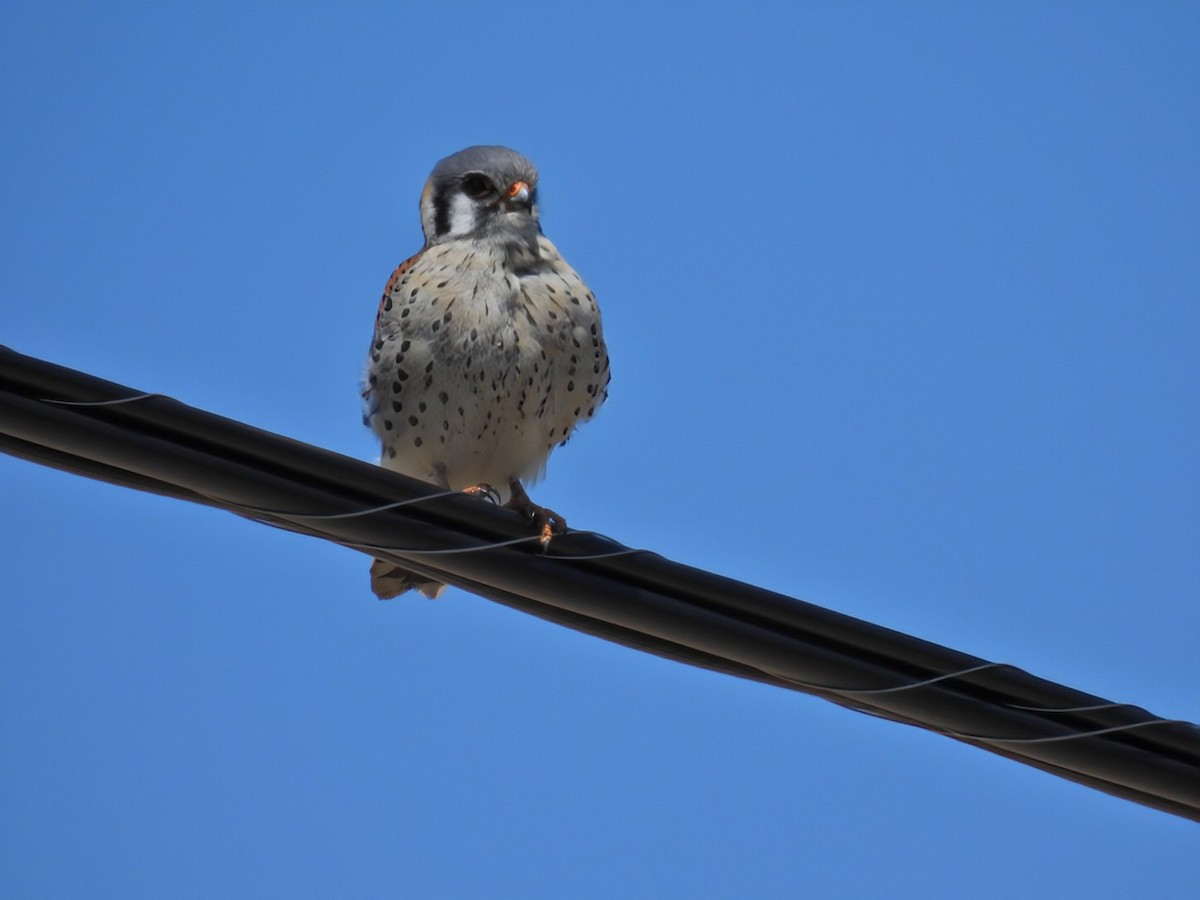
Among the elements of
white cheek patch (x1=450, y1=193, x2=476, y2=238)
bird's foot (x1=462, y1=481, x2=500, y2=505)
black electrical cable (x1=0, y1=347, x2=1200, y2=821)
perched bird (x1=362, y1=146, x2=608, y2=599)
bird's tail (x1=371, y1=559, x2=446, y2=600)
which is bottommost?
black electrical cable (x1=0, y1=347, x2=1200, y2=821)

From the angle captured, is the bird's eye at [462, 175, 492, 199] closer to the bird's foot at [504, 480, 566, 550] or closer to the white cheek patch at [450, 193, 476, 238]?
the white cheek patch at [450, 193, 476, 238]

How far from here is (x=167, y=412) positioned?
13.0 feet

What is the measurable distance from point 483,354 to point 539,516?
63.8 inches

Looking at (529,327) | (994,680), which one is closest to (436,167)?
(529,327)

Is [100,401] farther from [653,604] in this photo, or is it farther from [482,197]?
[482,197]

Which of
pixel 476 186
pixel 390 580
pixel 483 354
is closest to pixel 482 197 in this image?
pixel 476 186

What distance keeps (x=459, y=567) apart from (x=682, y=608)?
568mm

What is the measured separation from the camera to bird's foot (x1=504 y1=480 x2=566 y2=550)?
4156mm

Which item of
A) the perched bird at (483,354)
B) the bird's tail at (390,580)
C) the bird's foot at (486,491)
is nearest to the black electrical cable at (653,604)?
the perched bird at (483,354)

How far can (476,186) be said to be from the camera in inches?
285

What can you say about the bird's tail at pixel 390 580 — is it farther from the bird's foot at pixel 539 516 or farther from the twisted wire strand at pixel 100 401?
the twisted wire strand at pixel 100 401

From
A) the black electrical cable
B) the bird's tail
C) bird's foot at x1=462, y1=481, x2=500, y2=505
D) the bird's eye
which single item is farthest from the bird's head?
the black electrical cable

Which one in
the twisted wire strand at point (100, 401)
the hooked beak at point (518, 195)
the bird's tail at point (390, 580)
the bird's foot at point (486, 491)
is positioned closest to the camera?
the twisted wire strand at point (100, 401)

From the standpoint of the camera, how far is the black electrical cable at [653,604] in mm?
3969
